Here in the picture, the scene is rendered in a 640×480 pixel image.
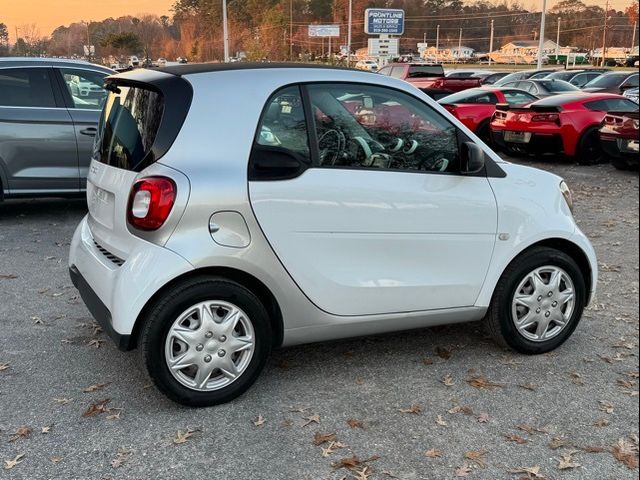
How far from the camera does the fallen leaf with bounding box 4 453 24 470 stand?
9.50 feet

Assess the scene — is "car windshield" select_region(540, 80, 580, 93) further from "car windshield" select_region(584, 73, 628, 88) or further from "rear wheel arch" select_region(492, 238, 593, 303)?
"rear wheel arch" select_region(492, 238, 593, 303)

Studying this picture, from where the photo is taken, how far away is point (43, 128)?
7.15 metres

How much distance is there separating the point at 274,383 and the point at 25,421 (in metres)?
1.31

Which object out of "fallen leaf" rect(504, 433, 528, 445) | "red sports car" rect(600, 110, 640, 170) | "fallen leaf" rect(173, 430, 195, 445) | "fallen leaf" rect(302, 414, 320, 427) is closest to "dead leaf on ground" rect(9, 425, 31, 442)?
"fallen leaf" rect(173, 430, 195, 445)

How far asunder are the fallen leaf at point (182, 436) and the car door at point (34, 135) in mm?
4951

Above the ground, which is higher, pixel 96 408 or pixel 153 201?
pixel 153 201

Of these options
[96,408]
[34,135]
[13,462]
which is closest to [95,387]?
[96,408]

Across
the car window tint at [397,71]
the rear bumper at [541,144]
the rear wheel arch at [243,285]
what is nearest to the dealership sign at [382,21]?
the car window tint at [397,71]

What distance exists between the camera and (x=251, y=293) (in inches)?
133

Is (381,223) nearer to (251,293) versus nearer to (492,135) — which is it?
(251,293)

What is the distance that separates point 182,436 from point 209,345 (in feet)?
1.51

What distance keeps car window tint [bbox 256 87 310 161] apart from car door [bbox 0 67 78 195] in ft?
15.1

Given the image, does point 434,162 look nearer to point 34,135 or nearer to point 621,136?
point 34,135

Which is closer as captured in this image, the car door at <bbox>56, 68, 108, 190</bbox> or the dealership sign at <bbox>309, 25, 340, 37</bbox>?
the car door at <bbox>56, 68, 108, 190</bbox>
